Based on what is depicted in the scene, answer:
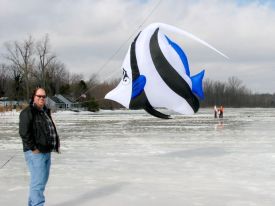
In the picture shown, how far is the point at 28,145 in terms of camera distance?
527 cm

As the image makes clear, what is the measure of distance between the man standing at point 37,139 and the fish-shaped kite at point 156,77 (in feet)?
11.3

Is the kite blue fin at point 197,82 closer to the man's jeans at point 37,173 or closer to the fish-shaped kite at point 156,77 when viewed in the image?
the fish-shaped kite at point 156,77

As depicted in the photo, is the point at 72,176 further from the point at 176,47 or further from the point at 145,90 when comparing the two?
the point at 176,47

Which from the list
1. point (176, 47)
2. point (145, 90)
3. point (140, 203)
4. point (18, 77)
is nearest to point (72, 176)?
point (145, 90)

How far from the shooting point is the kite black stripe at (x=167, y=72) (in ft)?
29.0

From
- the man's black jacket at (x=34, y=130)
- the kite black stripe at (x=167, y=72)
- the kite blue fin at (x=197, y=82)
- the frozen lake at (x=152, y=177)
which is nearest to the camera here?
the man's black jacket at (x=34, y=130)

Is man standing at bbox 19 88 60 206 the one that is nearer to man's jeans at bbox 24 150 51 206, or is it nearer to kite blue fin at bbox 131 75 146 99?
man's jeans at bbox 24 150 51 206

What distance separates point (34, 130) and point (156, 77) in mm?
3941

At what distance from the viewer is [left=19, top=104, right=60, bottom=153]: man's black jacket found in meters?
5.24

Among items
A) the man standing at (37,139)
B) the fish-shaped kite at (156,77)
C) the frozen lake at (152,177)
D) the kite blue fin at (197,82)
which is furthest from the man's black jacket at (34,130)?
the kite blue fin at (197,82)

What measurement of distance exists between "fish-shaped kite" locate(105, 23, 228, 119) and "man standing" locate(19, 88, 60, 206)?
11.3ft

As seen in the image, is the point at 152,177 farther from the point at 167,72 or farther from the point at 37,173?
the point at 37,173

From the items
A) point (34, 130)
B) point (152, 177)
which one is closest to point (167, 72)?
point (152, 177)

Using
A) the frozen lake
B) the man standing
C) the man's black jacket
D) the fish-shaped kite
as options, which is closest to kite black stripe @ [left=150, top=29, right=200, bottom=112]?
the fish-shaped kite
